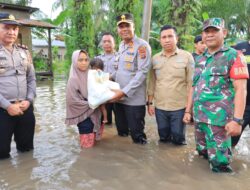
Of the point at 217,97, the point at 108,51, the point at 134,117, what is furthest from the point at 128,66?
the point at 217,97

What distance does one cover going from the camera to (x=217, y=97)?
11.1 feet

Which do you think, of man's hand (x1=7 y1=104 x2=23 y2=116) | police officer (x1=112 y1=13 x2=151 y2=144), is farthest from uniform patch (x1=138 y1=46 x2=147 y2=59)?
man's hand (x1=7 y1=104 x2=23 y2=116)

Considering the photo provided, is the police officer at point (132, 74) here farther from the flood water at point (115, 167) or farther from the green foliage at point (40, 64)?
the green foliage at point (40, 64)

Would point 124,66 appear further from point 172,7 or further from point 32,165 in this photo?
point 172,7

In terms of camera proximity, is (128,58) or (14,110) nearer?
(14,110)

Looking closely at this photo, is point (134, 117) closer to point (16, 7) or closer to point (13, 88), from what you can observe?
point (13, 88)

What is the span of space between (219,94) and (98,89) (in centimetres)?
173

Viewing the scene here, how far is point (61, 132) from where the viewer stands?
18.3 ft

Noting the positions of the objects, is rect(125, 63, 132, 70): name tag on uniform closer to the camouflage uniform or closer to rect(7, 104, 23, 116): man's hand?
the camouflage uniform

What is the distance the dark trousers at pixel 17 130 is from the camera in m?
3.97

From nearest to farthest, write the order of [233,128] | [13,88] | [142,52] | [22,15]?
[233,128] < [13,88] < [142,52] < [22,15]

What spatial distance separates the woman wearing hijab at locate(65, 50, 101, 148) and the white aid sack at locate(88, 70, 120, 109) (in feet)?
0.50

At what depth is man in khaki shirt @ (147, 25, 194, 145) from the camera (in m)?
4.38

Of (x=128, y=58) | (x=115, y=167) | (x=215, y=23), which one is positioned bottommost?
(x=115, y=167)
